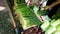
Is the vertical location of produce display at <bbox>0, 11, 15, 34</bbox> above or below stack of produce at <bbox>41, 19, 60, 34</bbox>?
below

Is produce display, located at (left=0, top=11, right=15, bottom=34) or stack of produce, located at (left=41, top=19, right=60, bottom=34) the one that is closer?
stack of produce, located at (left=41, top=19, right=60, bottom=34)

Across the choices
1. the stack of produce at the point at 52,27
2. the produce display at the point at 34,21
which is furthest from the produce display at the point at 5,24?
the stack of produce at the point at 52,27

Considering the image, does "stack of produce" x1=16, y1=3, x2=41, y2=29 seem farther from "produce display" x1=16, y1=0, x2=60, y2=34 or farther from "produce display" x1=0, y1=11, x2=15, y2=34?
"produce display" x1=0, y1=11, x2=15, y2=34

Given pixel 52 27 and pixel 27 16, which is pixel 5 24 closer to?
pixel 27 16

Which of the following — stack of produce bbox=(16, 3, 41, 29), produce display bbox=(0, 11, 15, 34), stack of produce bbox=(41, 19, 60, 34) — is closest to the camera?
stack of produce bbox=(41, 19, 60, 34)

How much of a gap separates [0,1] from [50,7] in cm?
67

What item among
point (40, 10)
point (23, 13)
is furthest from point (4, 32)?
point (40, 10)

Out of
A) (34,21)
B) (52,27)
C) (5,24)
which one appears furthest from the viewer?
(5,24)

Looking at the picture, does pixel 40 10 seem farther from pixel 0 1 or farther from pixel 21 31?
pixel 0 1

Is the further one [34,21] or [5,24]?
[5,24]

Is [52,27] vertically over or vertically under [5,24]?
over

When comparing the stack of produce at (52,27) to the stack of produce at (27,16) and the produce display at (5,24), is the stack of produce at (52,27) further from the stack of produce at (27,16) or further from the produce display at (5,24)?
the produce display at (5,24)

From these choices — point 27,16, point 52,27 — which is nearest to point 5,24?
point 27,16

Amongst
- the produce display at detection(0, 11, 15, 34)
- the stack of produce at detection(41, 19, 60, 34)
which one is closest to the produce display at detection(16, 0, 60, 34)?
the stack of produce at detection(41, 19, 60, 34)
